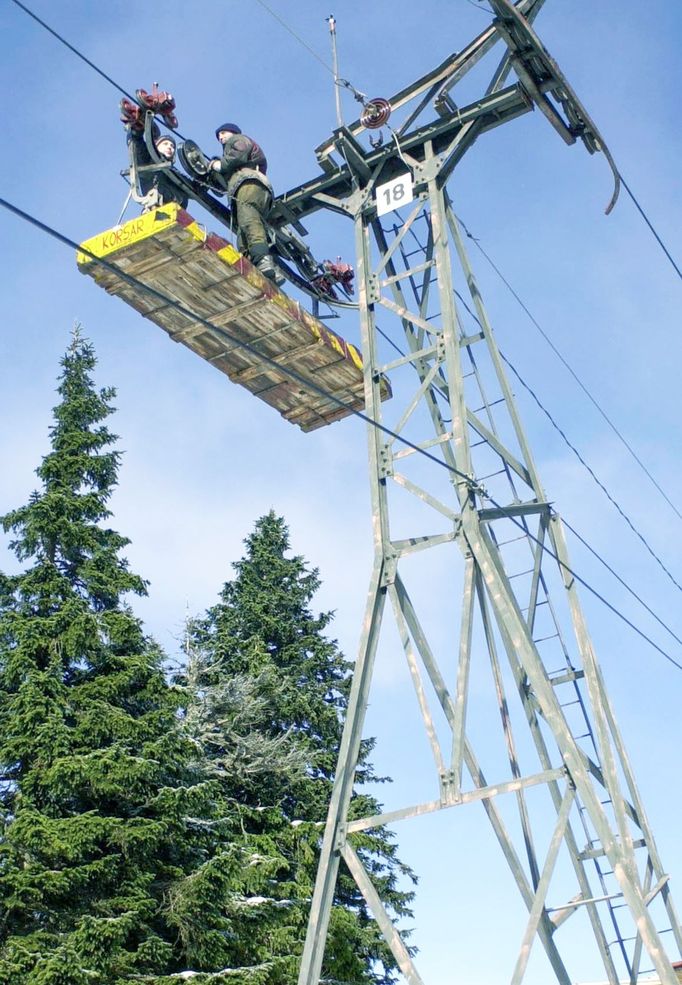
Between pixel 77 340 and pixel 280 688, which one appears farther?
pixel 280 688

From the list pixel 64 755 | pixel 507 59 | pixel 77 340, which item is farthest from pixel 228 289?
pixel 77 340

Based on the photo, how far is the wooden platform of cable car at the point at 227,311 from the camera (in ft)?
36.2

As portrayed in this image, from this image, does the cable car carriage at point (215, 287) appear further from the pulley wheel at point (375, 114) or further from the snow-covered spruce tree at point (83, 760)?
the snow-covered spruce tree at point (83, 760)

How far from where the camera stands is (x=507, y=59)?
38.3 feet

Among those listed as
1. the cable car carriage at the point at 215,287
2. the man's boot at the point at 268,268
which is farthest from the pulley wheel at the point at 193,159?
the man's boot at the point at 268,268

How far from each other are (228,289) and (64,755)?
22.2 feet

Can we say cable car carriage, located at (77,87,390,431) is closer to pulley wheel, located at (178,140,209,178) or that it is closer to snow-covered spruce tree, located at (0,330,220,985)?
pulley wheel, located at (178,140,209,178)

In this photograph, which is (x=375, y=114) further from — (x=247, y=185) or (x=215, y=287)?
(x=215, y=287)

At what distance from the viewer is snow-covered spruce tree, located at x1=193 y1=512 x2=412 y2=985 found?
1916 cm

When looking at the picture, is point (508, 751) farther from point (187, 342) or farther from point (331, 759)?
point (331, 759)

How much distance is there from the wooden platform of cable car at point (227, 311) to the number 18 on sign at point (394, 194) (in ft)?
4.22

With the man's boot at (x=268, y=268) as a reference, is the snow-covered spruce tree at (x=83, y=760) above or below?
below

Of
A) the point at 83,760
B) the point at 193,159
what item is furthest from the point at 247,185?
the point at 83,760

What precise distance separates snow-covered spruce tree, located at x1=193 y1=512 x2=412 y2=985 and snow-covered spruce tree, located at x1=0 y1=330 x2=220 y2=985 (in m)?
2.19
